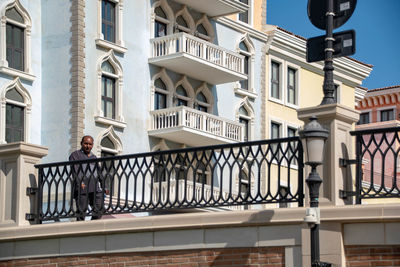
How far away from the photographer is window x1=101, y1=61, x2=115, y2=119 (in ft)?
109

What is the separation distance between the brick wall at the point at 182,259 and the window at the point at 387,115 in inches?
1774

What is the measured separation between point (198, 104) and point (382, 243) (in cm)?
2474

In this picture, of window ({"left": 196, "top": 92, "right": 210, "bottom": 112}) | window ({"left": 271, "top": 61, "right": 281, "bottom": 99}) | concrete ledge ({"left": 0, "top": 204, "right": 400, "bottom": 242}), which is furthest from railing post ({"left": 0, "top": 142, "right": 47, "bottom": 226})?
window ({"left": 271, "top": 61, "right": 281, "bottom": 99})

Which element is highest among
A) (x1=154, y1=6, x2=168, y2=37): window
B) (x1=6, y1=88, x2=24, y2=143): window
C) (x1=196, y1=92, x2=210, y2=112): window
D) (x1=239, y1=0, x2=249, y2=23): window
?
(x1=239, y1=0, x2=249, y2=23): window

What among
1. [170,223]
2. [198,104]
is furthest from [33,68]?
[170,223]

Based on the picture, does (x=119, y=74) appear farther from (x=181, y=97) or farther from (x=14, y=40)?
(x=14, y=40)

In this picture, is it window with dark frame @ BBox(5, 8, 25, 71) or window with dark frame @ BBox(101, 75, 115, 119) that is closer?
window with dark frame @ BBox(5, 8, 25, 71)

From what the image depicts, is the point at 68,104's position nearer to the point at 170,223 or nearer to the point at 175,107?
the point at 175,107

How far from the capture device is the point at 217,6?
123 feet

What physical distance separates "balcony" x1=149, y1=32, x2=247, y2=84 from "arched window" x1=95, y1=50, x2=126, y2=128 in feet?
5.80

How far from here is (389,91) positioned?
58625 mm

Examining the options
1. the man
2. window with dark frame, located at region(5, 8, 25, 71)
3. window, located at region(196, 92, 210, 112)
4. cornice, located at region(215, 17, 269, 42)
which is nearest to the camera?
the man

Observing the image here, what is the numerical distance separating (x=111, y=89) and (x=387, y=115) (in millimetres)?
28773

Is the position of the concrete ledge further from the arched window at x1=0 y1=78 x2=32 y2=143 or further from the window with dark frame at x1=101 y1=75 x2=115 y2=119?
the window with dark frame at x1=101 y1=75 x2=115 y2=119
